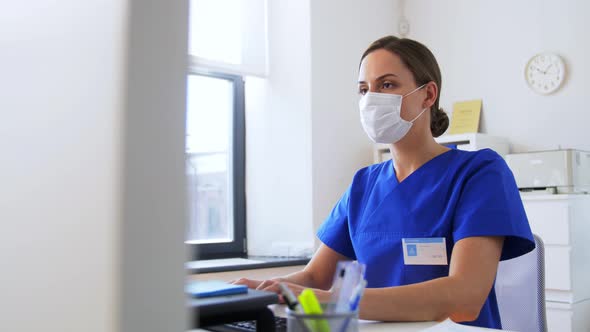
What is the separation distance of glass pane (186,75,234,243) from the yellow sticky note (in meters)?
1.34

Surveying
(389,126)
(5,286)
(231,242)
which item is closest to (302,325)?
(5,286)

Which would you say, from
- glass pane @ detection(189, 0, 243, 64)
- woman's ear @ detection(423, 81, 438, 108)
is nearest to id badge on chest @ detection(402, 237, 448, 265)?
woman's ear @ detection(423, 81, 438, 108)

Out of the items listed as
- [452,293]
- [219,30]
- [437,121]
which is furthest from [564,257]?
[219,30]

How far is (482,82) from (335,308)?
9.88ft

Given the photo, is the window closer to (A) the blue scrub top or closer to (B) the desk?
(A) the blue scrub top

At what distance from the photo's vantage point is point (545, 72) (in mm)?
3104

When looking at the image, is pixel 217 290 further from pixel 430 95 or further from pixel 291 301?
pixel 430 95

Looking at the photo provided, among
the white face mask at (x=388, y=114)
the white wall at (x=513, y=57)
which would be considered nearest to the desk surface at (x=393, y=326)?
the white face mask at (x=388, y=114)

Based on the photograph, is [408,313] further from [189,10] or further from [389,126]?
[189,10]

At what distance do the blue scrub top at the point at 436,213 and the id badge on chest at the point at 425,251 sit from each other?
13mm

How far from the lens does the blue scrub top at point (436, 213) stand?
1.20 meters

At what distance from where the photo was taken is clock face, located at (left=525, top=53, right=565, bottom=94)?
3.05 m

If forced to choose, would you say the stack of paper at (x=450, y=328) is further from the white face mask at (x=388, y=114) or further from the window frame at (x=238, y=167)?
the window frame at (x=238, y=167)

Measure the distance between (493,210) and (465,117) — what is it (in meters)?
2.29
